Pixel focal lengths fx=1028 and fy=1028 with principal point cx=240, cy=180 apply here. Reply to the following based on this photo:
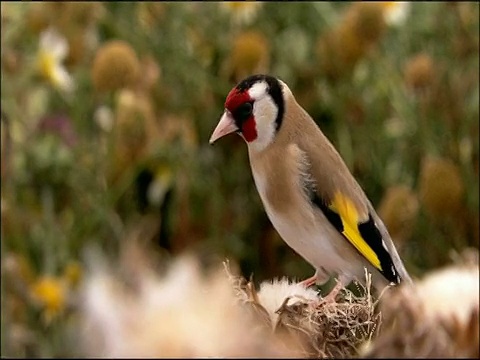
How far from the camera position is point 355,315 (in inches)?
19.7

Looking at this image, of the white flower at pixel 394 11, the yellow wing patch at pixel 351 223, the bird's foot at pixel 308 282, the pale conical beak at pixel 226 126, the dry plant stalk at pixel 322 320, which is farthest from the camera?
the white flower at pixel 394 11

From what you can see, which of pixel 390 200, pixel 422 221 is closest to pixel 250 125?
pixel 390 200

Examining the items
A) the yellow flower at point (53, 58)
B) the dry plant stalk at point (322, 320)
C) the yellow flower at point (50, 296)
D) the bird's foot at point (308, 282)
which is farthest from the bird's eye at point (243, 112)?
the yellow flower at point (53, 58)

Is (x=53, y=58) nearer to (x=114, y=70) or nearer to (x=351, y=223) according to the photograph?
(x=114, y=70)

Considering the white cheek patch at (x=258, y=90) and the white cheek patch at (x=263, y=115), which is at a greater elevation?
the white cheek patch at (x=258, y=90)

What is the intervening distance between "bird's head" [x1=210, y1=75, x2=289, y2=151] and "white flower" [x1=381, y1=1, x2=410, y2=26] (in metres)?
0.92

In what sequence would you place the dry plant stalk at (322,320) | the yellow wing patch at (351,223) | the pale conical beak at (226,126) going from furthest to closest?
the yellow wing patch at (351,223) < the pale conical beak at (226,126) < the dry plant stalk at (322,320)

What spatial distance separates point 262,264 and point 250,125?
1.15m

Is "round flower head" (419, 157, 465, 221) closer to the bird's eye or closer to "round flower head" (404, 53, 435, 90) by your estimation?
"round flower head" (404, 53, 435, 90)

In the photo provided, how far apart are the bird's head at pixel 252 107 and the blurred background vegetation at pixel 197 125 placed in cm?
78

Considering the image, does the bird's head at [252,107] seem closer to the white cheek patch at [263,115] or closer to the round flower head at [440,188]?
the white cheek patch at [263,115]

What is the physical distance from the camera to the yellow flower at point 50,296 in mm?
1652

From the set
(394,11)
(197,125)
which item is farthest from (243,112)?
(197,125)

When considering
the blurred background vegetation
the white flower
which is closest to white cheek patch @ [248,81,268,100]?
the blurred background vegetation
